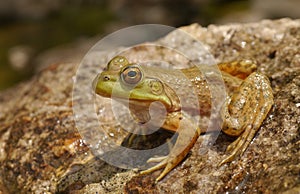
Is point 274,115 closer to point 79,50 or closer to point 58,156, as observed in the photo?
point 58,156

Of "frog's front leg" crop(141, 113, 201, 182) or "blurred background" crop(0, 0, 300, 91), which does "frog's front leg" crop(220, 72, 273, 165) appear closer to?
"frog's front leg" crop(141, 113, 201, 182)

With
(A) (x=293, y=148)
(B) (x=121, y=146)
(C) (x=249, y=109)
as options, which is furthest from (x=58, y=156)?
(A) (x=293, y=148)

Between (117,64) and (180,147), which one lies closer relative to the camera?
(180,147)

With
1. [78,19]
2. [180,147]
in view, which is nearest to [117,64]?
[180,147]

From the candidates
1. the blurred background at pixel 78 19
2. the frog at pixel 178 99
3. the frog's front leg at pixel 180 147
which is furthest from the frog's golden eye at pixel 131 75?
the blurred background at pixel 78 19

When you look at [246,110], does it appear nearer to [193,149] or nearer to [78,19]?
[193,149]

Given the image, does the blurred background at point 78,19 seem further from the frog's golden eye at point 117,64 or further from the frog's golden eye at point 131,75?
the frog's golden eye at point 131,75
